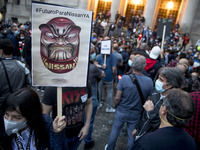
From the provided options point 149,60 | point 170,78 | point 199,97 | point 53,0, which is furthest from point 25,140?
point 53,0

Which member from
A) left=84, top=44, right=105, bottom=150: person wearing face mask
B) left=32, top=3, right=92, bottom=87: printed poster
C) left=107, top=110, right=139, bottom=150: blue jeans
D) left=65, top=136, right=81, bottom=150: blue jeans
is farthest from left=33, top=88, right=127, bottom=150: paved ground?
left=32, top=3, right=92, bottom=87: printed poster

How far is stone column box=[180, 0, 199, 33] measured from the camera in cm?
1777

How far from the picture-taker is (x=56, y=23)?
139 cm

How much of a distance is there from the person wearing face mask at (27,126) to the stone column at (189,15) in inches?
820

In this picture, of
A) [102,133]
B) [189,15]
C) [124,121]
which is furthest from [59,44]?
[189,15]

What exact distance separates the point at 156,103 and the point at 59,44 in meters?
1.53

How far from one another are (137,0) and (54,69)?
24318 millimetres

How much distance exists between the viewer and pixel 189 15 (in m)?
18.2

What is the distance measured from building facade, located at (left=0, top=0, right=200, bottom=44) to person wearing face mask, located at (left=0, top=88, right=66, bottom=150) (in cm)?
1935

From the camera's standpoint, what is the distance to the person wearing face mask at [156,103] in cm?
201

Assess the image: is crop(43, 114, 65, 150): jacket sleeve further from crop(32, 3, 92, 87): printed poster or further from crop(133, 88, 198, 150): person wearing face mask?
→ crop(133, 88, 198, 150): person wearing face mask

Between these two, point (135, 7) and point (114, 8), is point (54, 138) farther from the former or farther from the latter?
point (135, 7)

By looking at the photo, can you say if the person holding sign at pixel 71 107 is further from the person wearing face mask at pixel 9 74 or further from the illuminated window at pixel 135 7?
the illuminated window at pixel 135 7

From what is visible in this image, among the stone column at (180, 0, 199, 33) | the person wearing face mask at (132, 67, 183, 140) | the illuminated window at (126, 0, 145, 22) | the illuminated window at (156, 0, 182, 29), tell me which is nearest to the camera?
the person wearing face mask at (132, 67, 183, 140)
